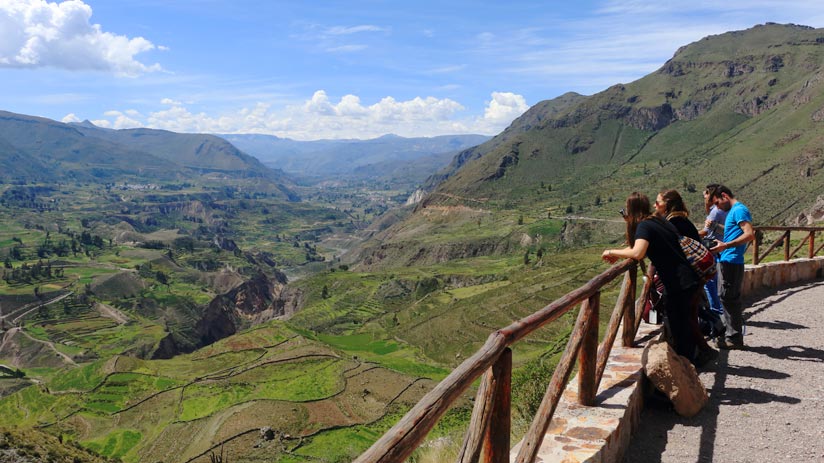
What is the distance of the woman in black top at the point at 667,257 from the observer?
6391 millimetres

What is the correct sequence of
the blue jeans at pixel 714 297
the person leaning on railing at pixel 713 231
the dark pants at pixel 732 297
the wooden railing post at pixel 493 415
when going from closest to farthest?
the wooden railing post at pixel 493 415 < the dark pants at pixel 732 297 < the person leaning on railing at pixel 713 231 < the blue jeans at pixel 714 297

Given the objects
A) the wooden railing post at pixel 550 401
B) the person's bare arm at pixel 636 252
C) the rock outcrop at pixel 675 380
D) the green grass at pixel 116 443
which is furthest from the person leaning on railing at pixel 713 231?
the green grass at pixel 116 443

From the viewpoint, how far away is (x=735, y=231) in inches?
331

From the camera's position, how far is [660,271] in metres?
6.65

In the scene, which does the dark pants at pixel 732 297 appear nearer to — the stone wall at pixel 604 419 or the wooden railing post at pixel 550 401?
the stone wall at pixel 604 419

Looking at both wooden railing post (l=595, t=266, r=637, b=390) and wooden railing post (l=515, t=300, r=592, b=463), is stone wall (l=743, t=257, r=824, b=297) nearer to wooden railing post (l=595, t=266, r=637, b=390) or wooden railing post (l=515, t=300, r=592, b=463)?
wooden railing post (l=595, t=266, r=637, b=390)

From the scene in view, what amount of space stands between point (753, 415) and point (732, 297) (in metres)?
2.62

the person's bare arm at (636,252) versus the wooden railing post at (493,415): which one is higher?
the person's bare arm at (636,252)

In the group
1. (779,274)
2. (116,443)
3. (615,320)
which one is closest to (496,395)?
(615,320)

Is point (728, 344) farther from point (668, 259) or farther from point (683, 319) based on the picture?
point (668, 259)

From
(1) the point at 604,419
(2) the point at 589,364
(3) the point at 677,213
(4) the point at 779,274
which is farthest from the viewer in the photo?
(4) the point at 779,274

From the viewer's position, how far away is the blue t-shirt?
8.27m

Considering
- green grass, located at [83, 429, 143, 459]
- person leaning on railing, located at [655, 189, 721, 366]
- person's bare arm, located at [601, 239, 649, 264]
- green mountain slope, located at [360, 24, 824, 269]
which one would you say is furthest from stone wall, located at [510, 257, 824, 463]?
green mountain slope, located at [360, 24, 824, 269]

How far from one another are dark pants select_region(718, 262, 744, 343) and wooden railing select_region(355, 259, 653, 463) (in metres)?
3.86
